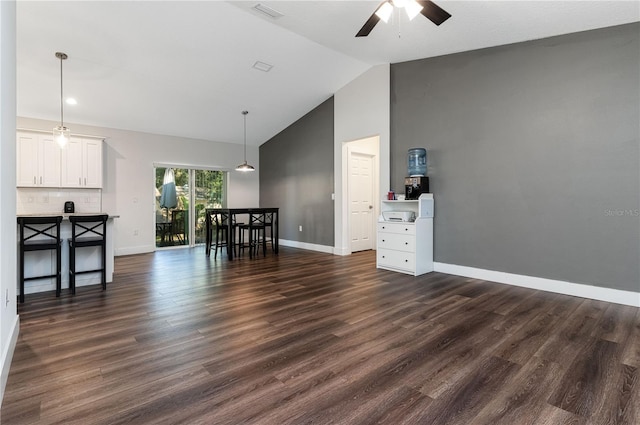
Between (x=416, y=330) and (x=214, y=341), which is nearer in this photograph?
(x=214, y=341)

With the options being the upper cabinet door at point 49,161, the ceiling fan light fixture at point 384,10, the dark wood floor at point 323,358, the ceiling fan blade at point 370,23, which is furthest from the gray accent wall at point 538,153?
the upper cabinet door at point 49,161

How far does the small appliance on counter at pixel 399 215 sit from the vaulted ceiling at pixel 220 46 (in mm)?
2395

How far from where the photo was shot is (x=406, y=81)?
5305 millimetres

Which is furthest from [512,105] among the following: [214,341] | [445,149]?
[214,341]

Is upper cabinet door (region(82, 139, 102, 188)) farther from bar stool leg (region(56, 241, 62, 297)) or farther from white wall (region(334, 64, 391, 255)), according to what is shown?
white wall (region(334, 64, 391, 255))

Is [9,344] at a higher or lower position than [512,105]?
lower

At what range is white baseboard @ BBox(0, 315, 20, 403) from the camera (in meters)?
1.82

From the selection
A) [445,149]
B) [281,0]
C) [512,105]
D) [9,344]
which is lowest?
[9,344]

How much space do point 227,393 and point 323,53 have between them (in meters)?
4.90

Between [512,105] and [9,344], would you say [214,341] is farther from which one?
[512,105]

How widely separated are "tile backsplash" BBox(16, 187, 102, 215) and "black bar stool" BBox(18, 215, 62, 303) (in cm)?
254

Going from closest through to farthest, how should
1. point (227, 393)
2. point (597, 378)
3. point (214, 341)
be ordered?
point (227, 393) → point (597, 378) → point (214, 341)

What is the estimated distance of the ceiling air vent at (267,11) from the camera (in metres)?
3.78

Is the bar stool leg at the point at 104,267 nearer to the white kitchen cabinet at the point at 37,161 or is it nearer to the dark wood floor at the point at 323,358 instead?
the dark wood floor at the point at 323,358
